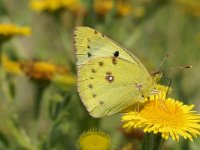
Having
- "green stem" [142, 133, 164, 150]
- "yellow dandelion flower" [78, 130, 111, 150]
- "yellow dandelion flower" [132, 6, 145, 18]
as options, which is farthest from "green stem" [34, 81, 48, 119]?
"yellow dandelion flower" [132, 6, 145, 18]

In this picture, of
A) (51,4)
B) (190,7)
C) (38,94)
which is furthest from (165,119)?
(190,7)

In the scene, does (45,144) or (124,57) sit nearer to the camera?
(124,57)

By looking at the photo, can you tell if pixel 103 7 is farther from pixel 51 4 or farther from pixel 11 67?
pixel 11 67

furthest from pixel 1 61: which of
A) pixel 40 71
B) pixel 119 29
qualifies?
pixel 119 29

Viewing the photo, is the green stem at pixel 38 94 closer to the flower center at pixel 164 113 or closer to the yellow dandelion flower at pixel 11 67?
the yellow dandelion flower at pixel 11 67

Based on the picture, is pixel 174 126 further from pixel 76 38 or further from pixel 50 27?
pixel 50 27

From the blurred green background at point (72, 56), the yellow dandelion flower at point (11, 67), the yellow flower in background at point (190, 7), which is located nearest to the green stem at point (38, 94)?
the blurred green background at point (72, 56)
